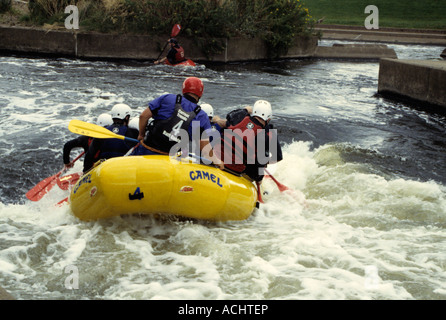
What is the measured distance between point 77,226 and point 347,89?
37.9 ft

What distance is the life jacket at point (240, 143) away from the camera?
6.50 m

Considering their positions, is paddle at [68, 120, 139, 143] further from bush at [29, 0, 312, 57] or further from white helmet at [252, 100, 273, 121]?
bush at [29, 0, 312, 57]

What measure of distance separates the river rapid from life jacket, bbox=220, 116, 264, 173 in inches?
28.8

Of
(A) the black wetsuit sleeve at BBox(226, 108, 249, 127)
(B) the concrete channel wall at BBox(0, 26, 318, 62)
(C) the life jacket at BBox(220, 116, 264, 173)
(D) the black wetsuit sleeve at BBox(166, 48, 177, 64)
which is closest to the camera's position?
(C) the life jacket at BBox(220, 116, 264, 173)

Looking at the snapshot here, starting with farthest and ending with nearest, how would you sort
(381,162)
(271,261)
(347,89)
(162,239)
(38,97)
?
1. (347,89)
2. (38,97)
3. (381,162)
4. (162,239)
5. (271,261)

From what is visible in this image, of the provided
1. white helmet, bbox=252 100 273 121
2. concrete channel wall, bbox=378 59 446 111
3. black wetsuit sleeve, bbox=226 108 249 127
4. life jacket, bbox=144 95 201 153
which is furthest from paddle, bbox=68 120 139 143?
concrete channel wall, bbox=378 59 446 111

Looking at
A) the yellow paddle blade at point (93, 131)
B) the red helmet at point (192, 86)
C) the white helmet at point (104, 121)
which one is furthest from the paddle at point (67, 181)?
the red helmet at point (192, 86)

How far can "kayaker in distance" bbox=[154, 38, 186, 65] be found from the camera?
1661 centimetres

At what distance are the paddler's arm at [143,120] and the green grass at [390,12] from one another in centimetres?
2644

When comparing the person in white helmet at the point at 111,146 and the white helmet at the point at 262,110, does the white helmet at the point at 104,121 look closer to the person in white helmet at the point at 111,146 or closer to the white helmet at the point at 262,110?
the person in white helmet at the point at 111,146

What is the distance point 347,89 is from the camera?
16.1 m

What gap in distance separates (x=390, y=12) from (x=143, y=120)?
103ft
